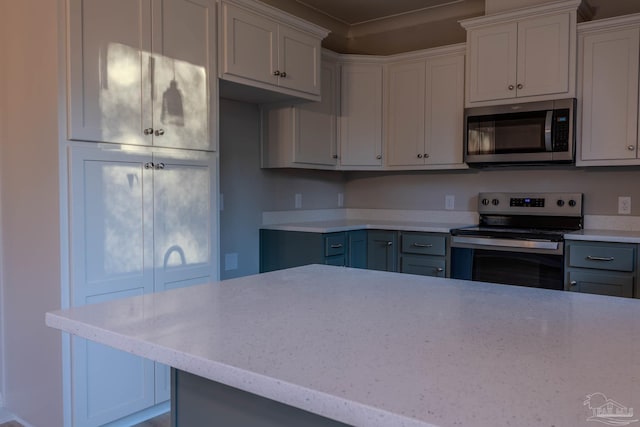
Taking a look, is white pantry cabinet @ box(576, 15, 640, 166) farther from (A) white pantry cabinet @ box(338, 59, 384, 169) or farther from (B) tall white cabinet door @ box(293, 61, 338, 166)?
(B) tall white cabinet door @ box(293, 61, 338, 166)

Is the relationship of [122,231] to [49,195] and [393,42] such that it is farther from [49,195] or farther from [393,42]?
[393,42]

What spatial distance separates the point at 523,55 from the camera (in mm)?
3283

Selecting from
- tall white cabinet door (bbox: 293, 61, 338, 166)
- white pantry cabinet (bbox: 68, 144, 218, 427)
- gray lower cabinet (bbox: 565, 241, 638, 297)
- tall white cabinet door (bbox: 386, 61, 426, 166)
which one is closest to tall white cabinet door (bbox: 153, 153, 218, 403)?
white pantry cabinet (bbox: 68, 144, 218, 427)

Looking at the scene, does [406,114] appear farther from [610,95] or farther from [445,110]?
[610,95]

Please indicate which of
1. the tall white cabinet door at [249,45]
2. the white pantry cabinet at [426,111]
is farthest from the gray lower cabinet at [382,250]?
the tall white cabinet door at [249,45]

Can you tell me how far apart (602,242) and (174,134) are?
8.19ft

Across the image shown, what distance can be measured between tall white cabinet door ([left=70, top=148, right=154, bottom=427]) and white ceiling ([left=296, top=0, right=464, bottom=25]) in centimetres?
242

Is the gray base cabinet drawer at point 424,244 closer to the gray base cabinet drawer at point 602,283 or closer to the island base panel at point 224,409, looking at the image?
the gray base cabinet drawer at point 602,283

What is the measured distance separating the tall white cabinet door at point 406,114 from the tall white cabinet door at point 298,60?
2.63 feet

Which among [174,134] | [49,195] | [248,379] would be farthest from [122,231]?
[248,379]

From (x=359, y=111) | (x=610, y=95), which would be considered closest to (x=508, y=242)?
(x=610, y=95)

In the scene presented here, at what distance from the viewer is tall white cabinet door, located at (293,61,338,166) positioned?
366 cm

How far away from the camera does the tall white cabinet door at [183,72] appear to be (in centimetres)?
245

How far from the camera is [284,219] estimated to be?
3951mm
